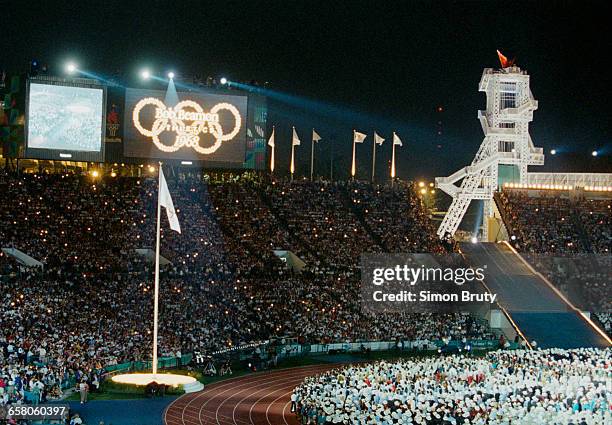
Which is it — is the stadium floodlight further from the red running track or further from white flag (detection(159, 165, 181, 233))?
white flag (detection(159, 165, 181, 233))

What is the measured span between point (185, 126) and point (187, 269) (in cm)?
887

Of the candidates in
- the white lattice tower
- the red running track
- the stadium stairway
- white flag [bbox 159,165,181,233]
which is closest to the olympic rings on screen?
the stadium stairway

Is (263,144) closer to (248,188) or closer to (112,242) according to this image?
(248,188)

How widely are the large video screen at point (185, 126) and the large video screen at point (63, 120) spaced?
199cm

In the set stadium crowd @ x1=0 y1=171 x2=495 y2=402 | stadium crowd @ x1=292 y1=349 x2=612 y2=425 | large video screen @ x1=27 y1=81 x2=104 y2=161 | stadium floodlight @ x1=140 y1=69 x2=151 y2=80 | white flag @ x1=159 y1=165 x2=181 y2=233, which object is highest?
stadium floodlight @ x1=140 y1=69 x2=151 y2=80

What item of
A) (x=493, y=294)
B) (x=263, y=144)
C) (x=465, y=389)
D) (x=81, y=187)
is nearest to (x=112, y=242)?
(x=81, y=187)

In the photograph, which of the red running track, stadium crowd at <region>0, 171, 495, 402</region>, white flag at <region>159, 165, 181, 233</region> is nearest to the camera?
the red running track

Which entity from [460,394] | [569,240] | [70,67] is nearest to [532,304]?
[569,240]

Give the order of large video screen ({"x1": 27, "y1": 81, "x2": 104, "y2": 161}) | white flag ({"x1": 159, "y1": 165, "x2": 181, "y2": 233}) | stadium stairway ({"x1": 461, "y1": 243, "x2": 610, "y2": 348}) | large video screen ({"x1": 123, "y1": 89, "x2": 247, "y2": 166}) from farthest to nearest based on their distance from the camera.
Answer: large video screen ({"x1": 123, "y1": 89, "x2": 247, "y2": 166}) < large video screen ({"x1": 27, "y1": 81, "x2": 104, "y2": 161}) < stadium stairway ({"x1": 461, "y1": 243, "x2": 610, "y2": 348}) < white flag ({"x1": 159, "y1": 165, "x2": 181, "y2": 233})

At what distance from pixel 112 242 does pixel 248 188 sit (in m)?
12.4

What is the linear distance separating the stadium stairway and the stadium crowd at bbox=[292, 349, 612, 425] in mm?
11298

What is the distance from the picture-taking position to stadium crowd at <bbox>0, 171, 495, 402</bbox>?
34500 millimetres

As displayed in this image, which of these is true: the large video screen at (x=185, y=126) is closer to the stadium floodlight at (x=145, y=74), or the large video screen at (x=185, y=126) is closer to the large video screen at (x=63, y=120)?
the stadium floodlight at (x=145, y=74)

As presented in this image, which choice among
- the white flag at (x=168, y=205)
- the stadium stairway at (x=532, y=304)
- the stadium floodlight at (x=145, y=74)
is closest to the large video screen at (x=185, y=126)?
the stadium floodlight at (x=145, y=74)
